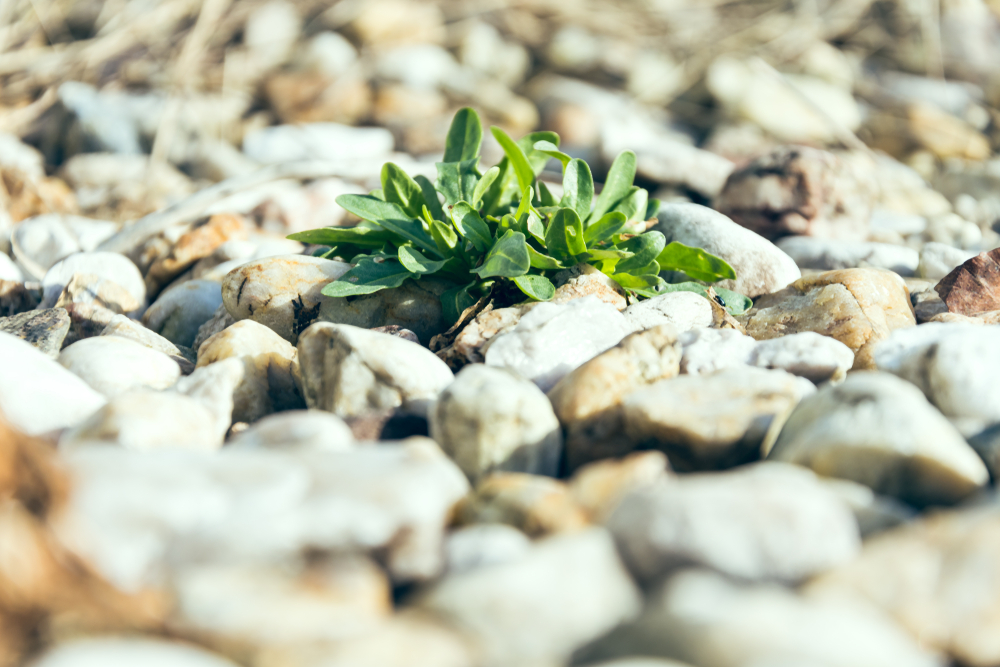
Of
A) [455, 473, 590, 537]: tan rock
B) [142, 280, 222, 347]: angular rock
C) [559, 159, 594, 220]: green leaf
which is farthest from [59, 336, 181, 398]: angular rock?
[559, 159, 594, 220]: green leaf

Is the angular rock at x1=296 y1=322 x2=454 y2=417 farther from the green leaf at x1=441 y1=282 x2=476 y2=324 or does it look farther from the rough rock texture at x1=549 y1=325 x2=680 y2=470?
the green leaf at x1=441 y1=282 x2=476 y2=324

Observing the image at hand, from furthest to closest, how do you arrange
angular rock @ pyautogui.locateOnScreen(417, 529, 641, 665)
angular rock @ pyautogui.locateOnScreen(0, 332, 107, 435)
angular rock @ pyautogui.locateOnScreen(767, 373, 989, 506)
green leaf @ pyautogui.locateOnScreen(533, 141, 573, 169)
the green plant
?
green leaf @ pyautogui.locateOnScreen(533, 141, 573, 169) → the green plant → angular rock @ pyautogui.locateOnScreen(0, 332, 107, 435) → angular rock @ pyautogui.locateOnScreen(767, 373, 989, 506) → angular rock @ pyautogui.locateOnScreen(417, 529, 641, 665)

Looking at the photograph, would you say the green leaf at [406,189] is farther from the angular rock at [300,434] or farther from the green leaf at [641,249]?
the angular rock at [300,434]

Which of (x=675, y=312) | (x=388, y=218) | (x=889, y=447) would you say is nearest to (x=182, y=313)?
(x=388, y=218)

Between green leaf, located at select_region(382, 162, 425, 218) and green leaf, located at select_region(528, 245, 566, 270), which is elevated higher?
green leaf, located at select_region(382, 162, 425, 218)

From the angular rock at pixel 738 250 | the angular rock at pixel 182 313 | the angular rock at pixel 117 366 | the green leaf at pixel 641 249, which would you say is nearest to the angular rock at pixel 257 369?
the angular rock at pixel 117 366

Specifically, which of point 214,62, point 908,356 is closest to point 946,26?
point 214,62

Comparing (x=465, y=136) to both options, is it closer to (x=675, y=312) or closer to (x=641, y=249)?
(x=641, y=249)
